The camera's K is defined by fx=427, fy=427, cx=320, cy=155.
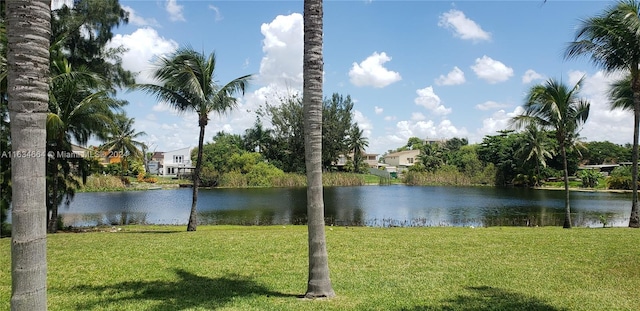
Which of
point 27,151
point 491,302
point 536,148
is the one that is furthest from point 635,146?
point 536,148

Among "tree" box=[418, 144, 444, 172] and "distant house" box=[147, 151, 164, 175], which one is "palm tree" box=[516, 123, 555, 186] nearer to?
"tree" box=[418, 144, 444, 172]

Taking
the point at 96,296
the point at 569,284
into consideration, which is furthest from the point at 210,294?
the point at 569,284

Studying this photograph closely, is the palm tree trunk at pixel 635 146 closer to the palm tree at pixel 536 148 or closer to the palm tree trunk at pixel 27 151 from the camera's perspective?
the palm tree trunk at pixel 27 151

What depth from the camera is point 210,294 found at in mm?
6473

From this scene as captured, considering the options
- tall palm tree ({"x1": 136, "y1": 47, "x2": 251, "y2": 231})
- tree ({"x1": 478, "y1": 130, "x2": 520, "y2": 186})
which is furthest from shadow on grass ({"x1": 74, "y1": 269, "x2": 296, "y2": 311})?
tree ({"x1": 478, "y1": 130, "x2": 520, "y2": 186})

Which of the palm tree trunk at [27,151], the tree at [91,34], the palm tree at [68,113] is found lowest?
the palm tree trunk at [27,151]

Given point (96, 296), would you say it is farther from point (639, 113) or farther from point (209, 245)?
point (639, 113)

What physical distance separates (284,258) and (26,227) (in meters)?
6.23

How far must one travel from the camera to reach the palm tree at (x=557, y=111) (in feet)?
→ 56.4

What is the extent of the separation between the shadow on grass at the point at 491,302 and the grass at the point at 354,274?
0.02 m

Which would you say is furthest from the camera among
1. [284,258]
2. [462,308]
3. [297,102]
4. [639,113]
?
[297,102]

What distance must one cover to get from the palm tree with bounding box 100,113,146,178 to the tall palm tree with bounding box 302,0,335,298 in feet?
45.1

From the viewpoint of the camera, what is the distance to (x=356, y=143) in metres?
79.8

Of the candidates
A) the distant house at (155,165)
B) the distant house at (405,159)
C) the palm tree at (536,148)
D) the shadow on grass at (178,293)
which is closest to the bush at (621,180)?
the palm tree at (536,148)
